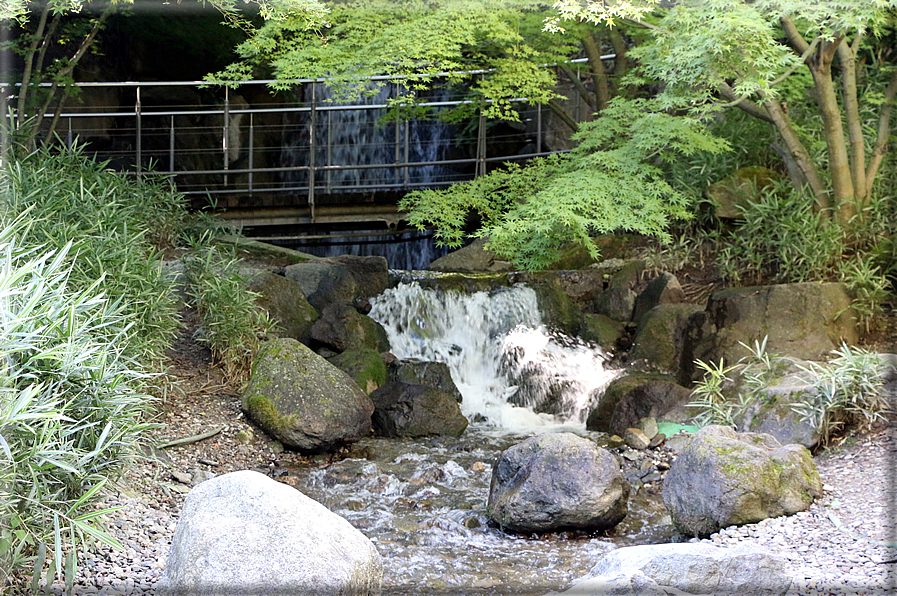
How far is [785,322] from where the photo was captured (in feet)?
20.8

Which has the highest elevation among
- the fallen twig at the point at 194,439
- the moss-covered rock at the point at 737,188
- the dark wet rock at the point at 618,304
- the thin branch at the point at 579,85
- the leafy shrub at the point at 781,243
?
the thin branch at the point at 579,85

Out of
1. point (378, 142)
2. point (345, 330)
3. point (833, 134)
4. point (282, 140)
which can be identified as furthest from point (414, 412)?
point (282, 140)

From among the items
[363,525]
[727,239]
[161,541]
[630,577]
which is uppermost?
[727,239]

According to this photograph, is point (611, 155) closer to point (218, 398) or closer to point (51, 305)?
point (218, 398)

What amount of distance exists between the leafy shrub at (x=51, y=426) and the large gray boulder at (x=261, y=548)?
0.99ft

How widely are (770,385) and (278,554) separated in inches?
157

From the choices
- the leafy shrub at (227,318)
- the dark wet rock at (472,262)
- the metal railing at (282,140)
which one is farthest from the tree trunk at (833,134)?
the metal railing at (282,140)

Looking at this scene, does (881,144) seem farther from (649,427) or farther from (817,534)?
(817,534)

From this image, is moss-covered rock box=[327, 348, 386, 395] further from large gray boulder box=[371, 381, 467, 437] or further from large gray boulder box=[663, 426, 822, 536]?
large gray boulder box=[663, 426, 822, 536]

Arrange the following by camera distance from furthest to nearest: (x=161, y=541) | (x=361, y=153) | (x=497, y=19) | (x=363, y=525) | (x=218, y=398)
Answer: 1. (x=361, y=153)
2. (x=497, y=19)
3. (x=218, y=398)
4. (x=363, y=525)
5. (x=161, y=541)

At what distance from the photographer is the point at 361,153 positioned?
13.1 meters

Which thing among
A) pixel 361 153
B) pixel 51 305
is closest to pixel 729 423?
pixel 51 305

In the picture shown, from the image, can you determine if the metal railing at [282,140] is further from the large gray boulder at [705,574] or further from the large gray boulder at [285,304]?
the large gray boulder at [705,574]

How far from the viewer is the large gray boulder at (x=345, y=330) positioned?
23.1 feet
